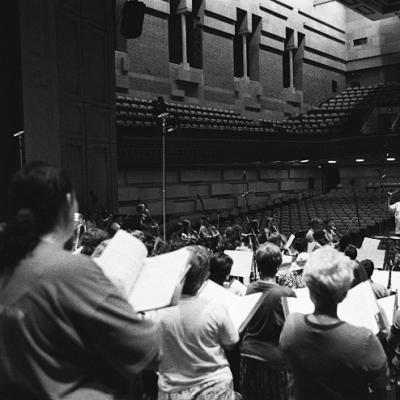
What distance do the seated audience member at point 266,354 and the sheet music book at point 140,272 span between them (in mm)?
1154

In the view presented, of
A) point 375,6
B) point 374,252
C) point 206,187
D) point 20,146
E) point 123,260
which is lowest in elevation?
point 374,252

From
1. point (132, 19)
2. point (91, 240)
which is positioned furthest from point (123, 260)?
point (132, 19)

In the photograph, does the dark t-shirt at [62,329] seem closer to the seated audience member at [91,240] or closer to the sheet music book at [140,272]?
the sheet music book at [140,272]

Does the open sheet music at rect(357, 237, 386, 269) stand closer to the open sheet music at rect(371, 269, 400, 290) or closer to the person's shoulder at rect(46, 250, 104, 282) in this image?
the open sheet music at rect(371, 269, 400, 290)

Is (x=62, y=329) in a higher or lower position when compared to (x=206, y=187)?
lower

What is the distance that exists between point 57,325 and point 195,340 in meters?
1.28

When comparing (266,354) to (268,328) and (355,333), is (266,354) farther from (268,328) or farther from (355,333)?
(355,333)

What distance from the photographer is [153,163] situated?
520 inches

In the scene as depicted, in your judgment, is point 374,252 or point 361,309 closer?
point 361,309

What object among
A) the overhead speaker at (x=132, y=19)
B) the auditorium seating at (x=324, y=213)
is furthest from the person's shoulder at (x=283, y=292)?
the overhead speaker at (x=132, y=19)

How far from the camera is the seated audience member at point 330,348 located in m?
1.79

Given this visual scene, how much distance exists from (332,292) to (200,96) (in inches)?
613

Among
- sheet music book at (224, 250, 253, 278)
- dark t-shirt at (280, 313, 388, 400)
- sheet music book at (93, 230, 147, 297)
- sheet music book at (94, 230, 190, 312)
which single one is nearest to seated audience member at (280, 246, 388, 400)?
dark t-shirt at (280, 313, 388, 400)

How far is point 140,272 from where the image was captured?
167 cm
